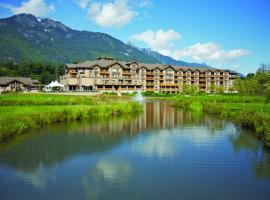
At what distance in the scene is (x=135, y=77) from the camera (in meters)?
133

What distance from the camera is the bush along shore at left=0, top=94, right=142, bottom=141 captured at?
102ft

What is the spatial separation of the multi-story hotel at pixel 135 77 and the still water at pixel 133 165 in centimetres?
8420

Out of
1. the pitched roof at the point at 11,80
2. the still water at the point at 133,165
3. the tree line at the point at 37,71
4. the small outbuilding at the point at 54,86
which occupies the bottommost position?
the still water at the point at 133,165

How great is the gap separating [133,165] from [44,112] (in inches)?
848

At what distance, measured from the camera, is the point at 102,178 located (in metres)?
18.8

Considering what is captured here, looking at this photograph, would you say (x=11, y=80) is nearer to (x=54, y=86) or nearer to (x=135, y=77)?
(x=54, y=86)

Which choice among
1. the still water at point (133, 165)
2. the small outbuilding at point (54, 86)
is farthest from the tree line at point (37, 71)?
the still water at point (133, 165)

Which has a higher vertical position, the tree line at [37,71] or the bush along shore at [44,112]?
the tree line at [37,71]

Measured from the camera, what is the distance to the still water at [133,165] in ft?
55.3

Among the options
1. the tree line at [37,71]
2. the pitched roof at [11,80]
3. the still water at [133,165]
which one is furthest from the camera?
the tree line at [37,71]

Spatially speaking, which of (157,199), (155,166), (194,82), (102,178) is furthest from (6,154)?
(194,82)

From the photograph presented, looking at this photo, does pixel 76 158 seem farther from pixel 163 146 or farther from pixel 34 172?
pixel 163 146

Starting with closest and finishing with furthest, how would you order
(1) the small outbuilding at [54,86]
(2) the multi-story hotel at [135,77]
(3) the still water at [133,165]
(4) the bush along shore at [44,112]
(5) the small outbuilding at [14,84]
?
(3) the still water at [133,165] < (4) the bush along shore at [44,112] < (1) the small outbuilding at [54,86] < (5) the small outbuilding at [14,84] < (2) the multi-story hotel at [135,77]

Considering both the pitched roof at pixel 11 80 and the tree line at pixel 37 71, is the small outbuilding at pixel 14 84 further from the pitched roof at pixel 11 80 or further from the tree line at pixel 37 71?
the tree line at pixel 37 71
